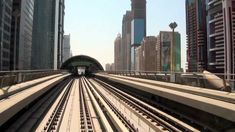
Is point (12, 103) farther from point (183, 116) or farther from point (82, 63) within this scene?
point (82, 63)

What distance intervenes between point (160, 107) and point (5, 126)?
9969 millimetres

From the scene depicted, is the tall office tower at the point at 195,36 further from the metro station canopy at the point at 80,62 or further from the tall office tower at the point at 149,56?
the metro station canopy at the point at 80,62

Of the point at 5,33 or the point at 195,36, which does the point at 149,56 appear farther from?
the point at 5,33

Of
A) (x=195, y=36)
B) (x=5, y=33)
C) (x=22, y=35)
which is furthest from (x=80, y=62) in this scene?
(x=195, y=36)

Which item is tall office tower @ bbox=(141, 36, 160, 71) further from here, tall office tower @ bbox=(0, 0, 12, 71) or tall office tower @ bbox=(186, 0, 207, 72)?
tall office tower @ bbox=(0, 0, 12, 71)

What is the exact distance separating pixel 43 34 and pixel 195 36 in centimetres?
7964

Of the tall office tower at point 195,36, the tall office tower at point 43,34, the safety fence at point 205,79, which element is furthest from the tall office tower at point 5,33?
the tall office tower at point 195,36

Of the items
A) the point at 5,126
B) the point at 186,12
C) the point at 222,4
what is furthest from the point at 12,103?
the point at 186,12

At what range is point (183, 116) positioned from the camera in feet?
53.4

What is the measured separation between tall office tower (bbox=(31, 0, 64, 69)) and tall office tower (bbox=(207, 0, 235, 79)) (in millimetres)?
69235

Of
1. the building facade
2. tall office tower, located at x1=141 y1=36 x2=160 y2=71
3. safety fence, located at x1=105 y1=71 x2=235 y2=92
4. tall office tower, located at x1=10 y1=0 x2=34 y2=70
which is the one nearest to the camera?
safety fence, located at x1=105 y1=71 x2=235 y2=92

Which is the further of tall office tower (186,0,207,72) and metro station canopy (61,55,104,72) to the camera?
tall office tower (186,0,207,72)

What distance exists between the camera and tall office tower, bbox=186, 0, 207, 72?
6161 inches

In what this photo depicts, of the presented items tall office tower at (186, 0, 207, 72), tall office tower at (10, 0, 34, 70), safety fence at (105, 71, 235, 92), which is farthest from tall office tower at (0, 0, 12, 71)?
tall office tower at (186, 0, 207, 72)
